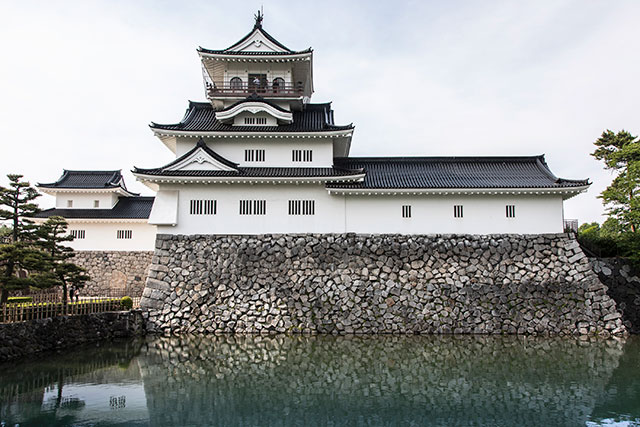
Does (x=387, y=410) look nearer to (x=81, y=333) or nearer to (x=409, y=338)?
(x=409, y=338)

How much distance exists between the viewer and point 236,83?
18516mm

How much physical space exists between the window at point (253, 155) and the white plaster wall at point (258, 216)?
138cm

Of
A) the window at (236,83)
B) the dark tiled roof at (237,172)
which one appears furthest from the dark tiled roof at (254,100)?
the dark tiled roof at (237,172)

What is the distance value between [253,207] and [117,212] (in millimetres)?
10294

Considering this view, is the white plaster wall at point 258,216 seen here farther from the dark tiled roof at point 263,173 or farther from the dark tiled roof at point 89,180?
the dark tiled roof at point 89,180

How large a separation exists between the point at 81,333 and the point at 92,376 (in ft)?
13.3

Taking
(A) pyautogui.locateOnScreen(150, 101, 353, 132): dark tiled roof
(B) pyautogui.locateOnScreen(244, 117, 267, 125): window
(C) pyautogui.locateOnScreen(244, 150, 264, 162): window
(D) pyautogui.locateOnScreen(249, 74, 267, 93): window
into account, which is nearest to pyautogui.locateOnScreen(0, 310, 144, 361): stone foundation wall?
(C) pyautogui.locateOnScreen(244, 150, 264, 162): window

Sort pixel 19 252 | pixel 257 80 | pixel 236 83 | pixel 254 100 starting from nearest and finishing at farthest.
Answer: pixel 19 252
pixel 254 100
pixel 236 83
pixel 257 80

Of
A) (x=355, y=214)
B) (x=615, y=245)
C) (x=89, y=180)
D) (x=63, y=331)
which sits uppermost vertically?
(x=89, y=180)

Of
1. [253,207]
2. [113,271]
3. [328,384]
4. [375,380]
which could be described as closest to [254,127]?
[253,207]

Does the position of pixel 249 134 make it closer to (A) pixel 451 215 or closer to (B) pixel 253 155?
(B) pixel 253 155

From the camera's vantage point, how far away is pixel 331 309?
14797mm

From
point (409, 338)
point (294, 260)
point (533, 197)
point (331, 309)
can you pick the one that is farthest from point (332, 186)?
point (533, 197)

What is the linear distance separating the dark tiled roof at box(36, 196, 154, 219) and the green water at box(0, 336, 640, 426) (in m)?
10.5
